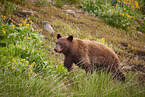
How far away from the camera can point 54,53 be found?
17.0 feet

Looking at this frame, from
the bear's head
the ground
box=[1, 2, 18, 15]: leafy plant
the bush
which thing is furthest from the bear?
the bush

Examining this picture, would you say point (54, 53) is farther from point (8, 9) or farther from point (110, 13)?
point (110, 13)

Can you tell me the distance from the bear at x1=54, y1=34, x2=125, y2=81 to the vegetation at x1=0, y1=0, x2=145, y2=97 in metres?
0.25

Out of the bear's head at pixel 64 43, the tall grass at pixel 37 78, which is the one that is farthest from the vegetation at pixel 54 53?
the bear's head at pixel 64 43

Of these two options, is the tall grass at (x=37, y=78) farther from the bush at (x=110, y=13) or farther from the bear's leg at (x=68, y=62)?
the bush at (x=110, y=13)

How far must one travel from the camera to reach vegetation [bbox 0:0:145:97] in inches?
100

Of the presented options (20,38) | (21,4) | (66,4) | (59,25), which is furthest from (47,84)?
(66,4)

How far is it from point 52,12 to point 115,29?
3619 millimetres

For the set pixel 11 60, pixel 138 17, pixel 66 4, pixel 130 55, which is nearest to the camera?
pixel 11 60

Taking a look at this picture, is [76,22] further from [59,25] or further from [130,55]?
[130,55]

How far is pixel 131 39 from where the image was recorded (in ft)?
26.5

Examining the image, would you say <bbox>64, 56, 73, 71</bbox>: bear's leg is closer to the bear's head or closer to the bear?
the bear

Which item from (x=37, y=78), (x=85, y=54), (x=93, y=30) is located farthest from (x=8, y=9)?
(x=37, y=78)

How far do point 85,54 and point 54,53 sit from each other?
1618 mm
